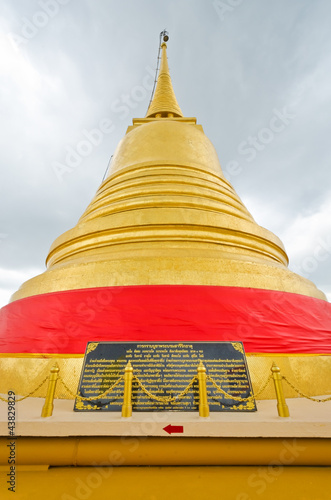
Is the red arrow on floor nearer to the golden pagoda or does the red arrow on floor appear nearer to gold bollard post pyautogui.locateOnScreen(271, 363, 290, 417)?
the golden pagoda

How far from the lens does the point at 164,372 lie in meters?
2.60

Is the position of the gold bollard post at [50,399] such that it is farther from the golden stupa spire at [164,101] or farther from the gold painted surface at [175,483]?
the golden stupa spire at [164,101]

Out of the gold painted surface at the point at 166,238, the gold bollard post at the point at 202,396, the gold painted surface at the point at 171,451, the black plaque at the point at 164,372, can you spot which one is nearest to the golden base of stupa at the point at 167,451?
the gold painted surface at the point at 171,451

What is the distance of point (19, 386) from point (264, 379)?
262 cm

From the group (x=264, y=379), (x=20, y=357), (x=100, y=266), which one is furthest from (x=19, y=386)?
(x=264, y=379)

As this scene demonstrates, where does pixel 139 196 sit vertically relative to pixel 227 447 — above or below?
above

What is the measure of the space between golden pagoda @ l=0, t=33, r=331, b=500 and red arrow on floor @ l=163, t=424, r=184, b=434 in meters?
0.08

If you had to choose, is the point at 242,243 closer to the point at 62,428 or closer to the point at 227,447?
the point at 227,447

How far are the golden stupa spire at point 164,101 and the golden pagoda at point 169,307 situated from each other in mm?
6740

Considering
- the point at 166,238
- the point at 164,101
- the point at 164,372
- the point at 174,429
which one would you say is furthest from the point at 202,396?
the point at 164,101

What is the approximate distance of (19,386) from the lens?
2957 millimetres

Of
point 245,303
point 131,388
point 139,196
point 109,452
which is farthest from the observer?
point 139,196

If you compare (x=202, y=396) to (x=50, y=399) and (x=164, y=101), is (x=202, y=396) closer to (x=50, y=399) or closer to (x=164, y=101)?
(x=50, y=399)

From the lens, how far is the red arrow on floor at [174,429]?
1876 mm
